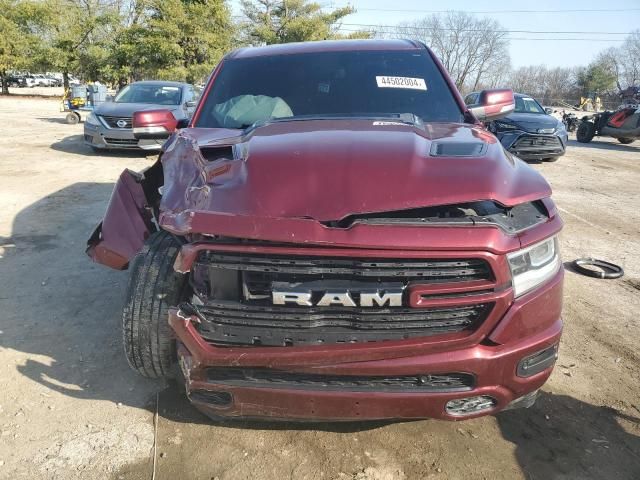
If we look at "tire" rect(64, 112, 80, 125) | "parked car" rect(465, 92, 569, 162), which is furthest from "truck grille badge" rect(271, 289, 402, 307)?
"tire" rect(64, 112, 80, 125)

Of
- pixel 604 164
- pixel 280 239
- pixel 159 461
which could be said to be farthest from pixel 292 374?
pixel 604 164

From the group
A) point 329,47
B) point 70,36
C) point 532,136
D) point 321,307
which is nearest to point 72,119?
point 532,136

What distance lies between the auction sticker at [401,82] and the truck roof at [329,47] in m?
0.39

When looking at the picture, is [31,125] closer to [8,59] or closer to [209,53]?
[209,53]

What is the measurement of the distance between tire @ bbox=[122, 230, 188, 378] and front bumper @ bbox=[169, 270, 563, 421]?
31 centimetres

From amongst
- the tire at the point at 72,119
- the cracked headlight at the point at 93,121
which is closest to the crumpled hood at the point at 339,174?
the cracked headlight at the point at 93,121

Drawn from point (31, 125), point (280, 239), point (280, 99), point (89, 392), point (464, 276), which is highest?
point (280, 99)

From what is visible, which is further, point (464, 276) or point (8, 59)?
point (8, 59)

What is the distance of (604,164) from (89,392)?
42.7 feet

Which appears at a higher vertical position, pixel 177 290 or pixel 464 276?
pixel 464 276

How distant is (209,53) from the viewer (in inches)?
1142

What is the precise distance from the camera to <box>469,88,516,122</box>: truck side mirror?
3.37 meters

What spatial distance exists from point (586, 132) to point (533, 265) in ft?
60.8

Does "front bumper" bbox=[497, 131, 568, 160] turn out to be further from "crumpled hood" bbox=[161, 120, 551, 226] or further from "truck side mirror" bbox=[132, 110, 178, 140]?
"crumpled hood" bbox=[161, 120, 551, 226]
